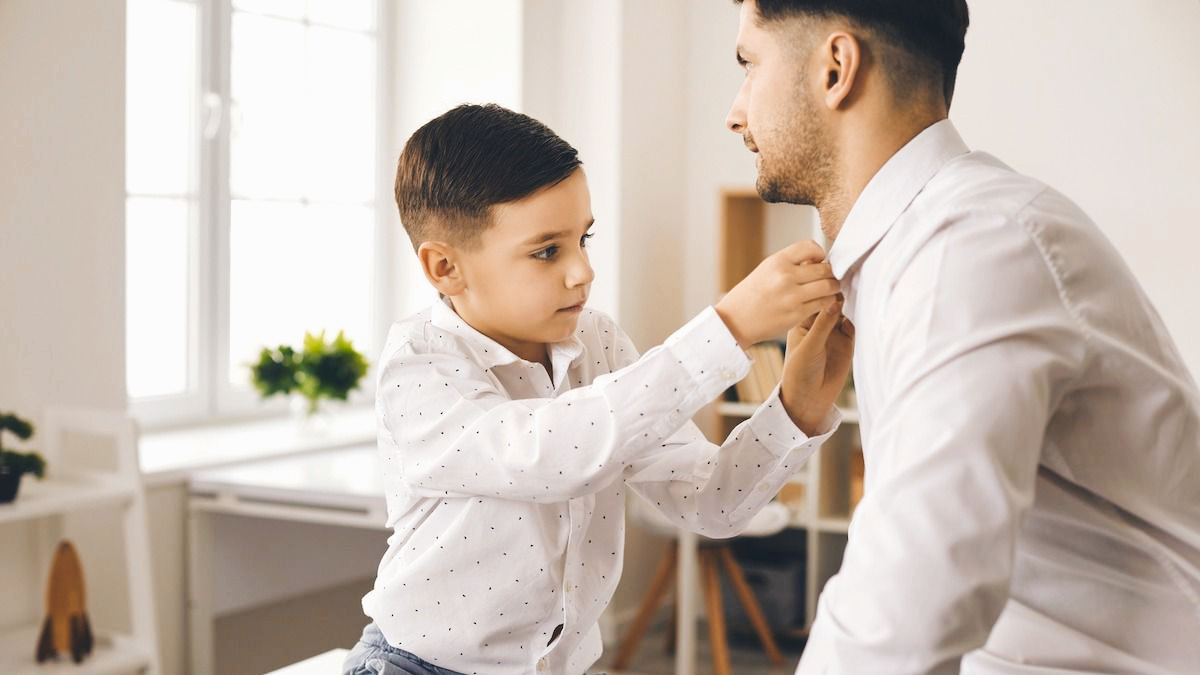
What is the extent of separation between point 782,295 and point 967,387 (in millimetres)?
310

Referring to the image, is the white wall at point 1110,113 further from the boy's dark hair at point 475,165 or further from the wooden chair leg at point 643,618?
the boy's dark hair at point 475,165

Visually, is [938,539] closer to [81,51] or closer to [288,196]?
[81,51]

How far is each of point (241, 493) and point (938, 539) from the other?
2589mm

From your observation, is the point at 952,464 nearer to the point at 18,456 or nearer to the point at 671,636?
the point at 18,456

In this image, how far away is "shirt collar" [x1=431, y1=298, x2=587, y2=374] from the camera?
4.70 ft

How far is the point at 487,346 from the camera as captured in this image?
1.43 m

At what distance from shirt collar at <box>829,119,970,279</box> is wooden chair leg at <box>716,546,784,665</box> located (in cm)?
308

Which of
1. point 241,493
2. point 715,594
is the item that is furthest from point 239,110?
point 715,594

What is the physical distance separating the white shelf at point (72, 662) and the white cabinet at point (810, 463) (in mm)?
2251

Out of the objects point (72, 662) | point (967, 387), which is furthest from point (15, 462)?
point (967, 387)

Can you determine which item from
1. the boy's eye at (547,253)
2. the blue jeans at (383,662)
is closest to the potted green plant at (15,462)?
the blue jeans at (383,662)

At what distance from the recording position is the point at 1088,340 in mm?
942

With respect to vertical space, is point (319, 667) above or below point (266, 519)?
above

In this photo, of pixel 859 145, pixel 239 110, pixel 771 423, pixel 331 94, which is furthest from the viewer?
pixel 331 94
